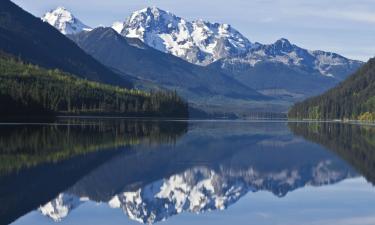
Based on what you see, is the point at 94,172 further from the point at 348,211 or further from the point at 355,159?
the point at 355,159

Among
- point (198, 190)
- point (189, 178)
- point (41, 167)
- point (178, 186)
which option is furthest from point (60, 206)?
point (189, 178)

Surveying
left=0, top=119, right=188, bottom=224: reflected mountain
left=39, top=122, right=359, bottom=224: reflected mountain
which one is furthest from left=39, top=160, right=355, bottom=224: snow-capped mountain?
left=0, top=119, right=188, bottom=224: reflected mountain

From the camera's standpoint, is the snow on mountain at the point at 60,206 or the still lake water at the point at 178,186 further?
the still lake water at the point at 178,186

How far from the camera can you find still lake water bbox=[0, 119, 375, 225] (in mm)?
33250

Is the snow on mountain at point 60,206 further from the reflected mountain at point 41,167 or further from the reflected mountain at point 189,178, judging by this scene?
the reflected mountain at point 41,167

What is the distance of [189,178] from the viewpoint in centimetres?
5003

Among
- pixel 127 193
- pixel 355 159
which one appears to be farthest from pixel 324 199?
pixel 355 159

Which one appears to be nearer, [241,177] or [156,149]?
[241,177]

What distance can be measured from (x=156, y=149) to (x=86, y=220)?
43.9 metres

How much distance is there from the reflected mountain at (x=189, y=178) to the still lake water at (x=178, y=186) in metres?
0.06

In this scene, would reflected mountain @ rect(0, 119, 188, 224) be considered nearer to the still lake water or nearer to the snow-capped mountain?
the still lake water

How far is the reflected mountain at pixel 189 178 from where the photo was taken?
121 ft

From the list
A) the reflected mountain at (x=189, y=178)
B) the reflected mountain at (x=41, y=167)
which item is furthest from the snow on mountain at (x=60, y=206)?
the reflected mountain at (x=41, y=167)

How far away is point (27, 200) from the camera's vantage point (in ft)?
118
